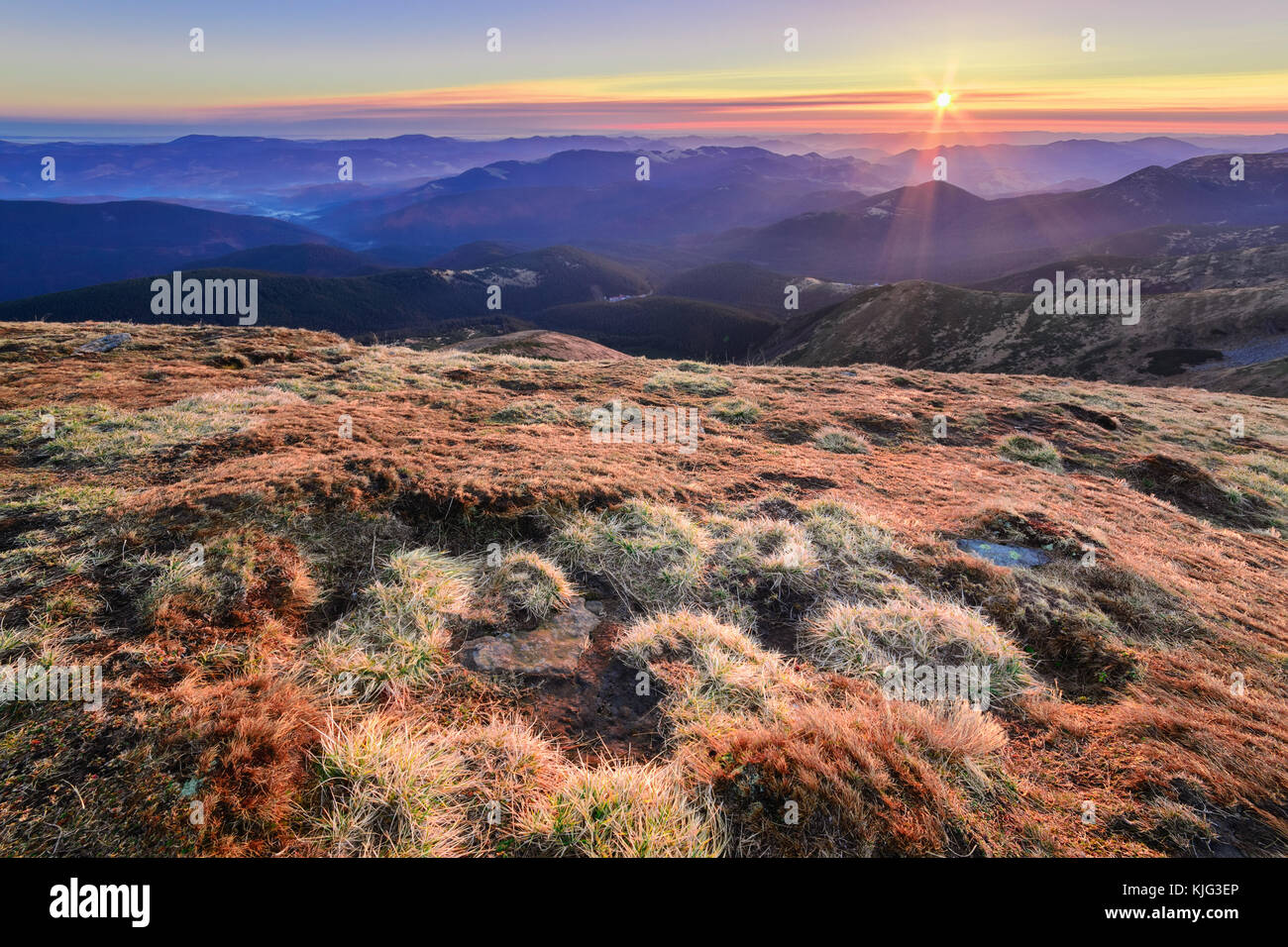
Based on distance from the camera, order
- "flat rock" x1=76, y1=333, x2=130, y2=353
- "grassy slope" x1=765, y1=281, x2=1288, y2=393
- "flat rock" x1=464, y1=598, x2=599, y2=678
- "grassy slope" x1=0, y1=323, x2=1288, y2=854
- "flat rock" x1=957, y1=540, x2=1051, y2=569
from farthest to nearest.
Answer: "grassy slope" x1=765, y1=281, x2=1288, y2=393
"flat rock" x1=76, y1=333, x2=130, y2=353
"flat rock" x1=957, y1=540, x2=1051, y2=569
"flat rock" x1=464, y1=598, x2=599, y2=678
"grassy slope" x1=0, y1=323, x2=1288, y2=854

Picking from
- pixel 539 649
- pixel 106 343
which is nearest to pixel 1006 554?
pixel 539 649

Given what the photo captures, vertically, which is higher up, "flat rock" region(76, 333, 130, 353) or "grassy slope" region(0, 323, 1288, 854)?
"flat rock" region(76, 333, 130, 353)

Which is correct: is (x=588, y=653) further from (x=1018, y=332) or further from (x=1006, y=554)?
(x=1018, y=332)

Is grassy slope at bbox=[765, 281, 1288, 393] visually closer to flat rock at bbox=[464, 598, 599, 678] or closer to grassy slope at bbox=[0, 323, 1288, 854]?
grassy slope at bbox=[0, 323, 1288, 854]

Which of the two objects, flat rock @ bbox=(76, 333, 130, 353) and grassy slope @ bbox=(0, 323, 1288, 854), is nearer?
grassy slope @ bbox=(0, 323, 1288, 854)

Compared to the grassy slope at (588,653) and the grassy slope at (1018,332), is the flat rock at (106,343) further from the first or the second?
the grassy slope at (1018,332)

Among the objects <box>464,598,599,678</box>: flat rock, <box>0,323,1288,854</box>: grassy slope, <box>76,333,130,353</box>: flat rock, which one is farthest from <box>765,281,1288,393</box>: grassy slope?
<box>76,333,130,353</box>: flat rock

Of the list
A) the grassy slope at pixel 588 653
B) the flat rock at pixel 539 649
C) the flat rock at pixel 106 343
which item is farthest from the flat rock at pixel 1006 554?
the flat rock at pixel 106 343
